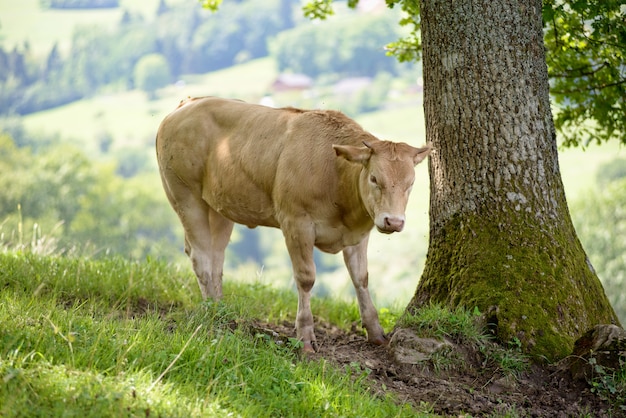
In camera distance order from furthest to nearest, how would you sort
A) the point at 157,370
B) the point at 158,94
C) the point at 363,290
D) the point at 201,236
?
the point at 158,94
the point at 201,236
the point at 363,290
the point at 157,370

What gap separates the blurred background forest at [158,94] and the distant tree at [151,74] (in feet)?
0.94

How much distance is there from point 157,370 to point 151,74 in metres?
120

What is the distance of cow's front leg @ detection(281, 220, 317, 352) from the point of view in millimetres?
6707

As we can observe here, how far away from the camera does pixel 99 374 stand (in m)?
4.37

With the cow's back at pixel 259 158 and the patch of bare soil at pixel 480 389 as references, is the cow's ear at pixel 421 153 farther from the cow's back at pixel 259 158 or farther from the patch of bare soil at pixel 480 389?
the patch of bare soil at pixel 480 389

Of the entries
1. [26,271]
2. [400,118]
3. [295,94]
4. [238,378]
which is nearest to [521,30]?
[238,378]

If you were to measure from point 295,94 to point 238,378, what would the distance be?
105871 mm

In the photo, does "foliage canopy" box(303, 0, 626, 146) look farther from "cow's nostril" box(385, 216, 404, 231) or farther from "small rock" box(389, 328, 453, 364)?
"small rock" box(389, 328, 453, 364)

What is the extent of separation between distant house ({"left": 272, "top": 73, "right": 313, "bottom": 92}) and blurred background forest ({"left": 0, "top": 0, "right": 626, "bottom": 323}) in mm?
240

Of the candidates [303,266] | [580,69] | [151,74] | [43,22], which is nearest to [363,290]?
[303,266]

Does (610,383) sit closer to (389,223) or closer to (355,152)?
(389,223)

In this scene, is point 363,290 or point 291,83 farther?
point 291,83

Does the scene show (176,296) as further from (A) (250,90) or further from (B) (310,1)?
(A) (250,90)

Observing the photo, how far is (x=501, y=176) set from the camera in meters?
6.30
